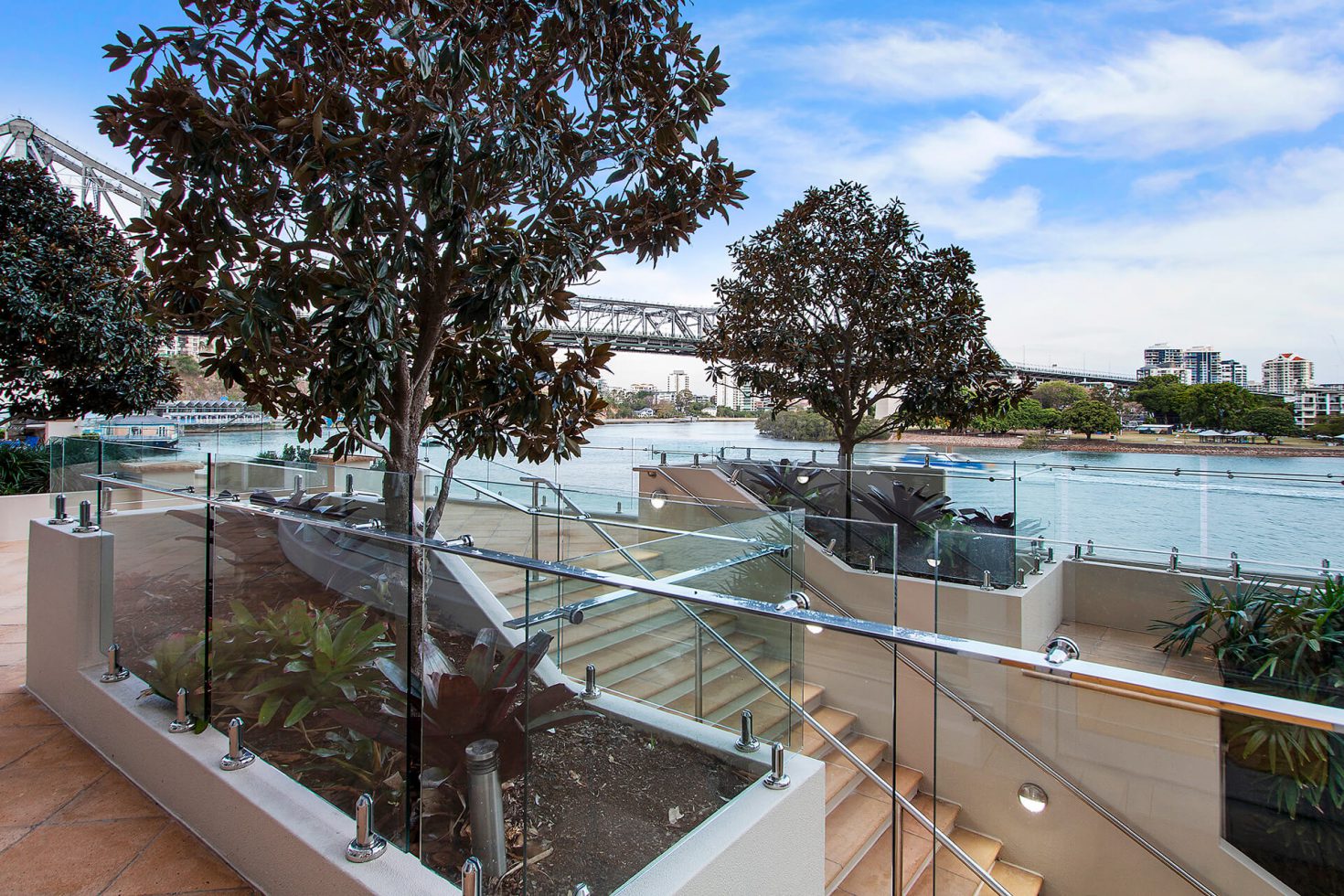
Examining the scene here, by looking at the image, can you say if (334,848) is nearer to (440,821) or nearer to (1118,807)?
(440,821)

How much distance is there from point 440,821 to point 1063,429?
28.2ft

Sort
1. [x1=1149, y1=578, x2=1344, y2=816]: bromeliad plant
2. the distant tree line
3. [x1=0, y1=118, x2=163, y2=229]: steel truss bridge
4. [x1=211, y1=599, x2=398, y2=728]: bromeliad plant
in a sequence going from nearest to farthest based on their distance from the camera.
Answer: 1. [x1=1149, y1=578, x2=1344, y2=816]: bromeliad plant
2. [x1=211, y1=599, x2=398, y2=728]: bromeliad plant
3. the distant tree line
4. [x1=0, y1=118, x2=163, y2=229]: steel truss bridge

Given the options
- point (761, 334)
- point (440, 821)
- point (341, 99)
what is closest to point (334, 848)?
point (440, 821)

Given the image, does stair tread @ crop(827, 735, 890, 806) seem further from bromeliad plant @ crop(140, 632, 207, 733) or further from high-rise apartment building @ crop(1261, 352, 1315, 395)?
high-rise apartment building @ crop(1261, 352, 1315, 395)

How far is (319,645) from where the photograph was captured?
1737mm

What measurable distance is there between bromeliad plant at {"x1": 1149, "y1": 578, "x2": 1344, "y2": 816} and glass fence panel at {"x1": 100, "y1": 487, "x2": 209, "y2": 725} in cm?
244

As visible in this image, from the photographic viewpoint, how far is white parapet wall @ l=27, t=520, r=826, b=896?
1.37 meters

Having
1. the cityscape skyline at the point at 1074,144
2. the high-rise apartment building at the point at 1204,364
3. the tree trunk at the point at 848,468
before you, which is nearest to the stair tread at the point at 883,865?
the tree trunk at the point at 848,468

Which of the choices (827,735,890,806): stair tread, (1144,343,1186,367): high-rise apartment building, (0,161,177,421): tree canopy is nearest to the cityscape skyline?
(1144,343,1186,367): high-rise apartment building

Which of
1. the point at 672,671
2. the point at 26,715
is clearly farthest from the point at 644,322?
the point at 672,671

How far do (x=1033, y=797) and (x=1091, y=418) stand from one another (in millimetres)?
8326

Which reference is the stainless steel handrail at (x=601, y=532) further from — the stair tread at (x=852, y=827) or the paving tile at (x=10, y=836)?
the paving tile at (x=10, y=836)

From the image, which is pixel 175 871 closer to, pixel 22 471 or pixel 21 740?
pixel 21 740

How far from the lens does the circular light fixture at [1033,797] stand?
3.61 feet
